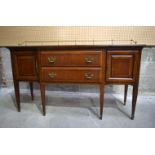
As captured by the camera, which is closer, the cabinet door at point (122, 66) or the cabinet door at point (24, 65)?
the cabinet door at point (122, 66)

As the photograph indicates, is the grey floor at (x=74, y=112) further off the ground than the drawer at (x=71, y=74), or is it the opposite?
the drawer at (x=71, y=74)

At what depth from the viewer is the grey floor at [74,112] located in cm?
170

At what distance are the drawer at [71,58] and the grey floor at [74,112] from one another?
24.6 inches

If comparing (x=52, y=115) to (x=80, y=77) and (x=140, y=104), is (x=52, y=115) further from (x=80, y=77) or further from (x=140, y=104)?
(x=140, y=104)

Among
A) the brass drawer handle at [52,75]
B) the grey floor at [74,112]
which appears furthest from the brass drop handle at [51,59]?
the grey floor at [74,112]

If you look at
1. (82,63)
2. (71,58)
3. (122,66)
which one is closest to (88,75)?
(82,63)

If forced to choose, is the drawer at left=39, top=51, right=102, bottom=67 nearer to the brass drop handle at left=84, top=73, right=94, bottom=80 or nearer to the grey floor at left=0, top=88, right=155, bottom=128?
the brass drop handle at left=84, top=73, right=94, bottom=80

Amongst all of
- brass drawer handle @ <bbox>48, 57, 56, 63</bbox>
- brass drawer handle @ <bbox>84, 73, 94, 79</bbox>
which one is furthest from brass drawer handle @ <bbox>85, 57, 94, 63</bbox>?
brass drawer handle @ <bbox>48, 57, 56, 63</bbox>

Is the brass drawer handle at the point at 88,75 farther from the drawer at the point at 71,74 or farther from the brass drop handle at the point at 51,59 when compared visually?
the brass drop handle at the point at 51,59

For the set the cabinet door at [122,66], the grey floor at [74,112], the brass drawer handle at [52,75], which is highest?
the cabinet door at [122,66]

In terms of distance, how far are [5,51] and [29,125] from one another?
1.35 metres

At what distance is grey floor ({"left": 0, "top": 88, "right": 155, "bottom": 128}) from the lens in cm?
170

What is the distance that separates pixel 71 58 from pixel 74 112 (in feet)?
2.31

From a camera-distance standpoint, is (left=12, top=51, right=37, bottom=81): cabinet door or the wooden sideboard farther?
(left=12, top=51, right=37, bottom=81): cabinet door
